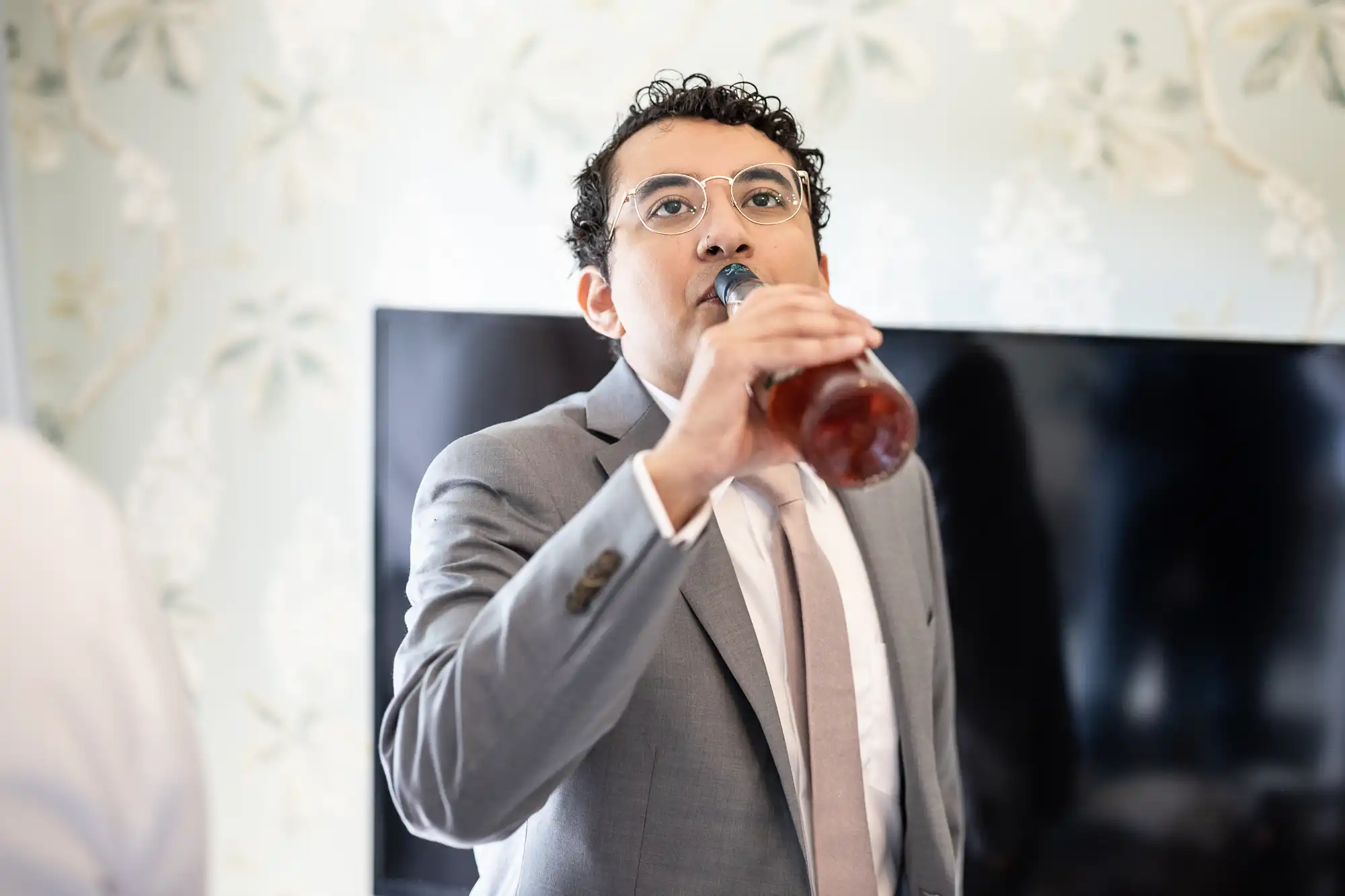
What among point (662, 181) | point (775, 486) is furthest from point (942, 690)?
point (662, 181)

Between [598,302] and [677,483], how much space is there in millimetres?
569

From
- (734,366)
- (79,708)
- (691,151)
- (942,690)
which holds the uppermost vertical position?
(691,151)

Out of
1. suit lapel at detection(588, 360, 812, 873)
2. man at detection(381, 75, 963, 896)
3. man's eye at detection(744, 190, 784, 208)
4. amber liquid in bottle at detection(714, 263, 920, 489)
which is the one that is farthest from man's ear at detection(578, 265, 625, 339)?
amber liquid in bottle at detection(714, 263, 920, 489)

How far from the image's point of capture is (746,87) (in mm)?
1815

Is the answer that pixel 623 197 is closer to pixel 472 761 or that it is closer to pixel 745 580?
pixel 745 580

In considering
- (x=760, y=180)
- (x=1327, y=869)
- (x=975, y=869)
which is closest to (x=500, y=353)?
(x=760, y=180)

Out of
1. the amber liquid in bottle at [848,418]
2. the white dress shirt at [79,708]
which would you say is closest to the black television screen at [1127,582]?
the amber liquid in bottle at [848,418]

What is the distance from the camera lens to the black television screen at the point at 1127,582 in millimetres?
1582

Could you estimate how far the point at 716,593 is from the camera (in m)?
1.13

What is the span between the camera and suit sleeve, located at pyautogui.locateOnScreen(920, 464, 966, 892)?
1478mm

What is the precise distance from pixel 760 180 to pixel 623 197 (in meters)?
0.16

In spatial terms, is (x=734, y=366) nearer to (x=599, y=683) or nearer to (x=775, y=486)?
(x=599, y=683)

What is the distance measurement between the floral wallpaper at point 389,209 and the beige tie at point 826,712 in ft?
2.45

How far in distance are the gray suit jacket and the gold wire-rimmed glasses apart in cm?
18
